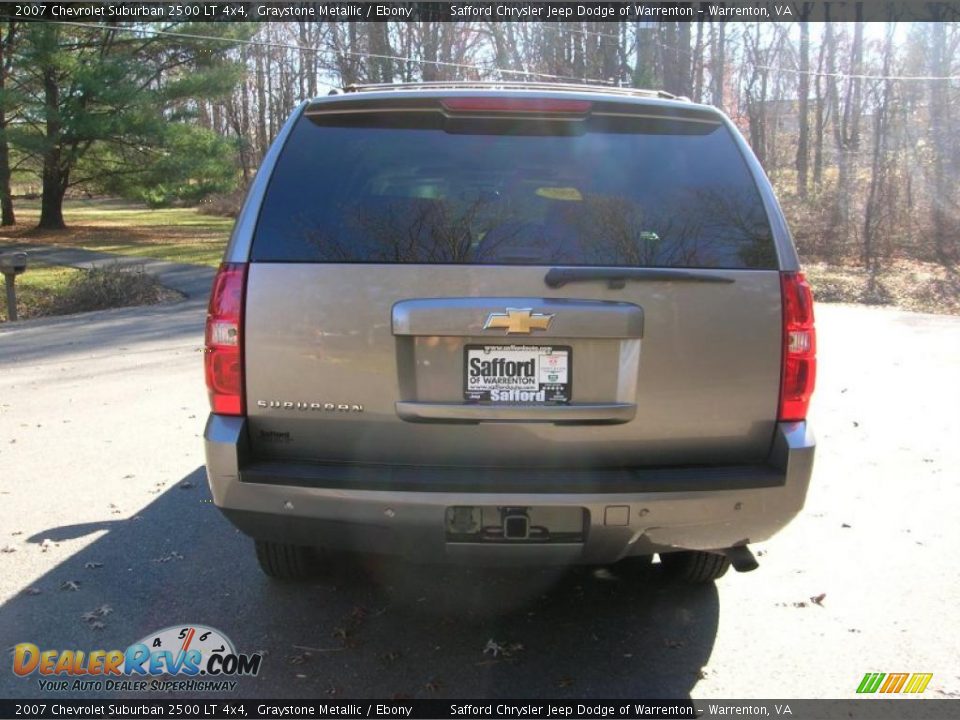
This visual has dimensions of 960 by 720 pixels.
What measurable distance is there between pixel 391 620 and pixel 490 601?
1.49 feet

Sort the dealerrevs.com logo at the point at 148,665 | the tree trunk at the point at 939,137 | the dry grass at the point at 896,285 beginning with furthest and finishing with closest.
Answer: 1. the tree trunk at the point at 939,137
2. the dry grass at the point at 896,285
3. the dealerrevs.com logo at the point at 148,665

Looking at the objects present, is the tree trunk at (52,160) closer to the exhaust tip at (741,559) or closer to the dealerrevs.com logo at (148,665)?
the dealerrevs.com logo at (148,665)

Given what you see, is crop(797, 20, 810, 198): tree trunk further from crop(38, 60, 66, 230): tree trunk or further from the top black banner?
Result: crop(38, 60, 66, 230): tree trunk

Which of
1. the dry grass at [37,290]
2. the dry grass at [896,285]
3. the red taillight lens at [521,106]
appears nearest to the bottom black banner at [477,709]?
the red taillight lens at [521,106]

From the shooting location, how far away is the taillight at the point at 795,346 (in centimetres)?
293

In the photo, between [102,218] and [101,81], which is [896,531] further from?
[102,218]

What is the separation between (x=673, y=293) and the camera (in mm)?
2861

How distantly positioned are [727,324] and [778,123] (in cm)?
3458

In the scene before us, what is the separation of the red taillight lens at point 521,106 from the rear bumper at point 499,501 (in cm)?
133

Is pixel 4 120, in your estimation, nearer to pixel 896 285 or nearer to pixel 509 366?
pixel 896 285

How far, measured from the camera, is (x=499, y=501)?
276 centimetres

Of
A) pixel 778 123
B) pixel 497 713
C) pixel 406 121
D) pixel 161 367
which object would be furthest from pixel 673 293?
pixel 778 123

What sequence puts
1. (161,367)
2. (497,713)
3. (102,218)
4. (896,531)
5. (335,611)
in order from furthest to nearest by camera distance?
(102,218) < (161,367) < (896,531) < (335,611) < (497,713)

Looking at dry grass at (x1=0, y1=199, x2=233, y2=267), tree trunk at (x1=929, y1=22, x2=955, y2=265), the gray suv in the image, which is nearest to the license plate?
the gray suv
